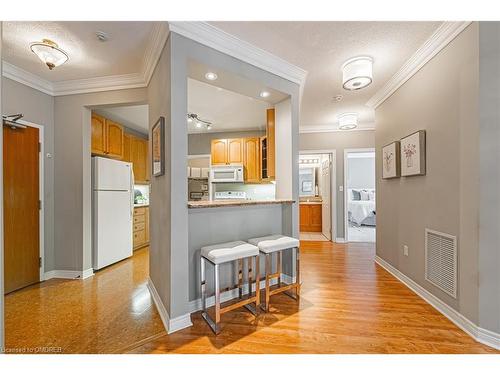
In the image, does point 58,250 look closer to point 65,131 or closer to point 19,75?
point 65,131

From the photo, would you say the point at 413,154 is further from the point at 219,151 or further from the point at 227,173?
the point at 219,151

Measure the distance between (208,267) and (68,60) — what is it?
8.57 feet

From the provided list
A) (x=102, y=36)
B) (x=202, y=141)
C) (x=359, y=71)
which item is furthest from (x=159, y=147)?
(x=202, y=141)

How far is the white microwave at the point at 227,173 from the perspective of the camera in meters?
4.65

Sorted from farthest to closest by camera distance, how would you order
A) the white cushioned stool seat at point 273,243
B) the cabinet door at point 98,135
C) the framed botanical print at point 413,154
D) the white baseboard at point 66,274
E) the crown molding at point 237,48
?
the cabinet door at point 98,135 < the white baseboard at point 66,274 < the framed botanical print at point 413,154 < the white cushioned stool seat at point 273,243 < the crown molding at point 237,48

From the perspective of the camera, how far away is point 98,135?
131 inches

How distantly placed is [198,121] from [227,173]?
3.97 feet

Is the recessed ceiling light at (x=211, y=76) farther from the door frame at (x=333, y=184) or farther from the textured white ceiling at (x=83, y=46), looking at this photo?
the door frame at (x=333, y=184)

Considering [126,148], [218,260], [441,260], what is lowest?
[441,260]

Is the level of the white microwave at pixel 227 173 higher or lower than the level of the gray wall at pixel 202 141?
lower

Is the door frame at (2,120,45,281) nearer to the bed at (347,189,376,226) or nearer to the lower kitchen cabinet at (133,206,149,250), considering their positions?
the lower kitchen cabinet at (133,206,149,250)

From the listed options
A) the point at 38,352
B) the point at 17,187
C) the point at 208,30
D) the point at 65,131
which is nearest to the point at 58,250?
the point at 17,187

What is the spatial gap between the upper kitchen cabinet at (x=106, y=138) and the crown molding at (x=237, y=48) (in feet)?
7.47

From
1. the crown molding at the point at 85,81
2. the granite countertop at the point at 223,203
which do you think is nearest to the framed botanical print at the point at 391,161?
the granite countertop at the point at 223,203
